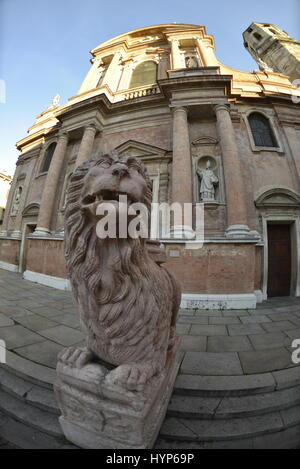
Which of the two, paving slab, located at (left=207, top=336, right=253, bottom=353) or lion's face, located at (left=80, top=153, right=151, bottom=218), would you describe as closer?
lion's face, located at (left=80, top=153, right=151, bottom=218)

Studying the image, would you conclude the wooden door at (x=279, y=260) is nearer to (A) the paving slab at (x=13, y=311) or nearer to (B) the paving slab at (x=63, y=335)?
(B) the paving slab at (x=63, y=335)

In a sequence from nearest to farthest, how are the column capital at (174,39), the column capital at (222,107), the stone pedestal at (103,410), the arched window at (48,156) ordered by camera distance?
1. the stone pedestal at (103,410)
2. the column capital at (222,107)
3. the arched window at (48,156)
4. the column capital at (174,39)

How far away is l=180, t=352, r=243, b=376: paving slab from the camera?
199cm

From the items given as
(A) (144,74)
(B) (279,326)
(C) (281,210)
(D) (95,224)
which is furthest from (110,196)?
(A) (144,74)

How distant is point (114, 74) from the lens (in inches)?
434

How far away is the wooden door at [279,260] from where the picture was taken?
6668mm

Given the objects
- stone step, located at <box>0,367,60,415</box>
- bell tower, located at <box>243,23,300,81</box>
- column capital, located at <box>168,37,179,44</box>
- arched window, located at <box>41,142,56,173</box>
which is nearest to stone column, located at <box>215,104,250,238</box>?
stone step, located at <box>0,367,60,415</box>

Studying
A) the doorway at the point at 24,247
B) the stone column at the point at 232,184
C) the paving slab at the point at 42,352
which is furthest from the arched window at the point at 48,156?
the paving slab at the point at 42,352

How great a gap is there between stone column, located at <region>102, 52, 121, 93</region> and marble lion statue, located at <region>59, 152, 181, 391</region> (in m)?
12.1

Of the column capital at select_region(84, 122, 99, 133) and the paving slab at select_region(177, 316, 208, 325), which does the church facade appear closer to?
the column capital at select_region(84, 122, 99, 133)

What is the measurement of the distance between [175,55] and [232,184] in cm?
975

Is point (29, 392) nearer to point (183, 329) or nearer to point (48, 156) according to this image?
point (183, 329)

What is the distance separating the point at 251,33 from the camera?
18.9m

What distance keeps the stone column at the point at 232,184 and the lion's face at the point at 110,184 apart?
496 centimetres
